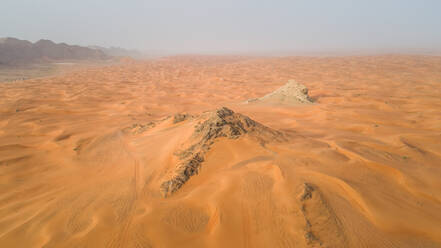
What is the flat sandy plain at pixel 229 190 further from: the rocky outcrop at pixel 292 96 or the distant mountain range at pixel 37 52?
the distant mountain range at pixel 37 52

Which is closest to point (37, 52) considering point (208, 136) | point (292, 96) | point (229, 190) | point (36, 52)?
point (36, 52)

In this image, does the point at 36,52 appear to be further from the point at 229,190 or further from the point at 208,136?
the point at 229,190

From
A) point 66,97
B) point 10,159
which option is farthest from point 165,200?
point 66,97

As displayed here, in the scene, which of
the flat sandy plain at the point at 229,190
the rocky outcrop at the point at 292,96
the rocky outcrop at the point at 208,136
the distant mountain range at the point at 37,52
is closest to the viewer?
the flat sandy plain at the point at 229,190

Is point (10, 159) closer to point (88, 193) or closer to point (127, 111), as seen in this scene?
point (88, 193)

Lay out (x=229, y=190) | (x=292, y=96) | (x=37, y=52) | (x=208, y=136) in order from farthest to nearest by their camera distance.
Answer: (x=37, y=52) < (x=292, y=96) < (x=208, y=136) < (x=229, y=190)

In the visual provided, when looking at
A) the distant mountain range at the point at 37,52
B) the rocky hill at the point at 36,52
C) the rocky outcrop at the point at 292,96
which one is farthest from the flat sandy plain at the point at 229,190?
the rocky hill at the point at 36,52
